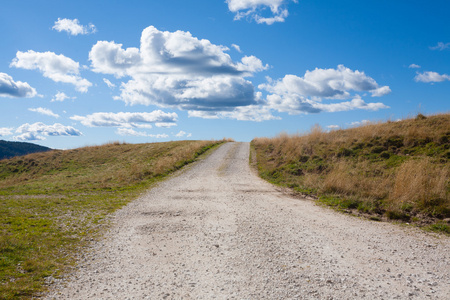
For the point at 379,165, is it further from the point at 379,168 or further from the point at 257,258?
the point at 257,258

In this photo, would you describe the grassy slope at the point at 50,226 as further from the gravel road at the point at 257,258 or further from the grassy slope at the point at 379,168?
the grassy slope at the point at 379,168

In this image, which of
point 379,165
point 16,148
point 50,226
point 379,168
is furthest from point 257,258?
point 16,148

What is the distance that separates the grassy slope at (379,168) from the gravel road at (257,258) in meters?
1.85

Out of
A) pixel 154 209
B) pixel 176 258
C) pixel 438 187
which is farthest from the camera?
pixel 154 209

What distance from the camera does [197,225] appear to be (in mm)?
9898

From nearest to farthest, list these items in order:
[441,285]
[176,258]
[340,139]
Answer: [441,285], [176,258], [340,139]

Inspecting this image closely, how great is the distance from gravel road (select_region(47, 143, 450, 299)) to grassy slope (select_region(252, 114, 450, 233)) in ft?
6.08

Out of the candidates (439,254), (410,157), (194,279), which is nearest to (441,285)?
(439,254)

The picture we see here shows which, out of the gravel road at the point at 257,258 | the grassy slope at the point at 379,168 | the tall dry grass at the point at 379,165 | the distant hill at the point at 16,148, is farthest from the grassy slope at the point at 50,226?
the distant hill at the point at 16,148

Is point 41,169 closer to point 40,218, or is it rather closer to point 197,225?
point 40,218

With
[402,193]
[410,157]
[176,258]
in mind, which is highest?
[410,157]

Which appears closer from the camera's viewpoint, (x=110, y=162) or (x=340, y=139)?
(x=340, y=139)

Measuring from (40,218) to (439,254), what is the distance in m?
12.8

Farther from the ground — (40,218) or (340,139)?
(340,139)
